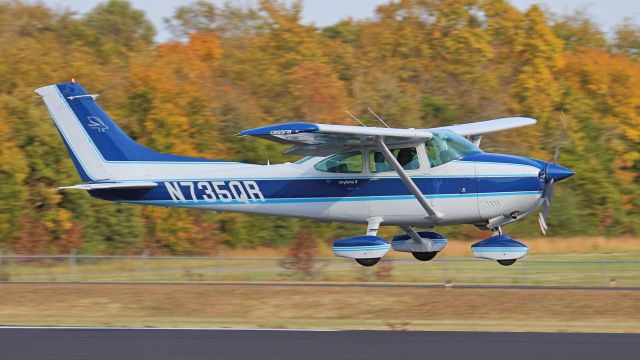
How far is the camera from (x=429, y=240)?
18328mm

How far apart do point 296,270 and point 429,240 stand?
9.08 metres

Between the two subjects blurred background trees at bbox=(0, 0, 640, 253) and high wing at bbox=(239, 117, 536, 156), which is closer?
high wing at bbox=(239, 117, 536, 156)

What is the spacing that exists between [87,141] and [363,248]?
5945mm

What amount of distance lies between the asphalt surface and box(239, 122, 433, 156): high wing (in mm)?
3258

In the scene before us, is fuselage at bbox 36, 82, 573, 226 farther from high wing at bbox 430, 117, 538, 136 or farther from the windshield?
high wing at bbox 430, 117, 538, 136

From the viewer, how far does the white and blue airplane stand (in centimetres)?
1681

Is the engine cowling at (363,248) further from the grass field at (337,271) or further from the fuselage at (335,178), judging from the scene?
the grass field at (337,271)

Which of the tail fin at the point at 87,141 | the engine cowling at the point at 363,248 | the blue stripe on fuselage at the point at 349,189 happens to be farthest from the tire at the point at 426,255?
the tail fin at the point at 87,141

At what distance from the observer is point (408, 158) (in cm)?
1723

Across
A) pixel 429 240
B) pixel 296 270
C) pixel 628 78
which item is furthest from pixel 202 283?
pixel 628 78

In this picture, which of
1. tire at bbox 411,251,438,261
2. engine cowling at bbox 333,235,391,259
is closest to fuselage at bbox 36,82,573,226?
engine cowling at bbox 333,235,391,259

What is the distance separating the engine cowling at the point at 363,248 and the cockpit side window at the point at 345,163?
1.25 m

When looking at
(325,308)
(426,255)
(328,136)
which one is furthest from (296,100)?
(328,136)

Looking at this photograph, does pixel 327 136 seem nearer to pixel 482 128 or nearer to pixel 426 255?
pixel 426 255
